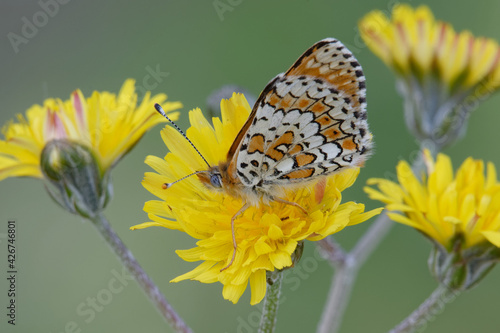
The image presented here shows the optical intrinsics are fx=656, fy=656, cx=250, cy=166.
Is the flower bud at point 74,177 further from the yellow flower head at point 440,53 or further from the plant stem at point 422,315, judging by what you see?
the yellow flower head at point 440,53

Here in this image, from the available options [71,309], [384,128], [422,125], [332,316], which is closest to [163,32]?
[384,128]

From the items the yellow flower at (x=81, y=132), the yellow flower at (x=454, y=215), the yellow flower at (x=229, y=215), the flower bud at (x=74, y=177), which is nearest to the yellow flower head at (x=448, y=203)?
the yellow flower at (x=454, y=215)

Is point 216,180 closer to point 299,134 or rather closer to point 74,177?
point 299,134

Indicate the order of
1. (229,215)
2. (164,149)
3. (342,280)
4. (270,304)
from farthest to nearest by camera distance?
(164,149), (342,280), (229,215), (270,304)

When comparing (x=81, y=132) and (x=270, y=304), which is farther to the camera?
(x=81, y=132)

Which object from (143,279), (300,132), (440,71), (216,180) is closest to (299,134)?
(300,132)

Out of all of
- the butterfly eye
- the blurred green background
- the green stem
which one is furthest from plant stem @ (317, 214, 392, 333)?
the blurred green background
